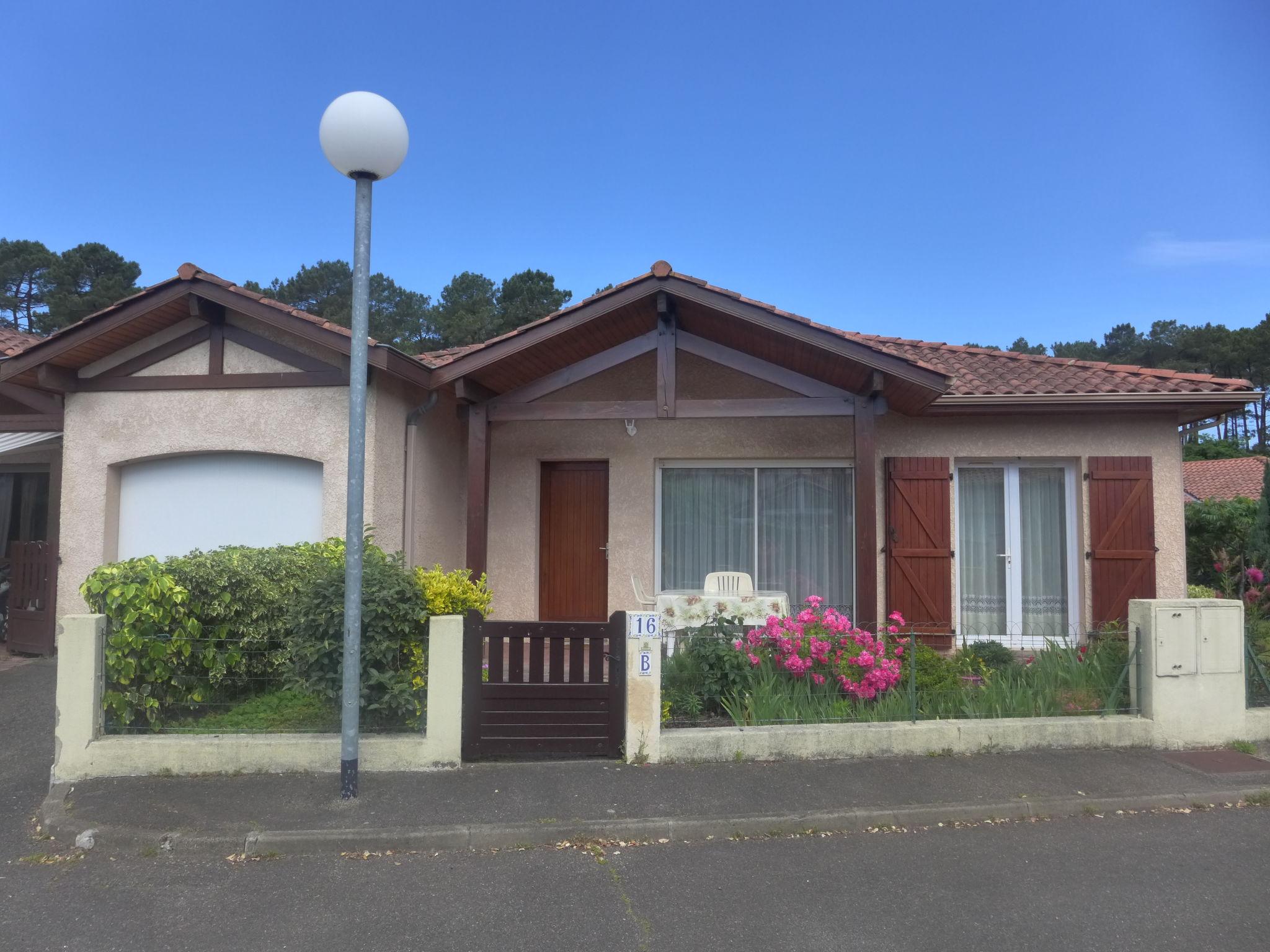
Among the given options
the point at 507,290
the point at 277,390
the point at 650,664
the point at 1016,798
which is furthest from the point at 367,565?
the point at 507,290

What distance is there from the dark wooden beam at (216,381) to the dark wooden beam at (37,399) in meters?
0.95

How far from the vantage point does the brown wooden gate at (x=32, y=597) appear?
8453 millimetres

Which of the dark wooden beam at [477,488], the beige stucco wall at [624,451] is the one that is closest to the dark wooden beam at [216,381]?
the dark wooden beam at [477,488]

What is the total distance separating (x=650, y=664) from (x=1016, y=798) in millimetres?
2258

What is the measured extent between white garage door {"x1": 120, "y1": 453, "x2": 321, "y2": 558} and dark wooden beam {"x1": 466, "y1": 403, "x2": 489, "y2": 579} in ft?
4.71

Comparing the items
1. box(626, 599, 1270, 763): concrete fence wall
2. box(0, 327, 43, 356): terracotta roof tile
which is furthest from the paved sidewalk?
box(0, 327, 43, 356): terracotta roof tile

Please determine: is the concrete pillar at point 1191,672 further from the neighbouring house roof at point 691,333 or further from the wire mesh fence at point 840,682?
the neighbouring house roof at point 691,333

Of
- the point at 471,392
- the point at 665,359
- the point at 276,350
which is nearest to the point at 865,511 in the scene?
the point at 665,359

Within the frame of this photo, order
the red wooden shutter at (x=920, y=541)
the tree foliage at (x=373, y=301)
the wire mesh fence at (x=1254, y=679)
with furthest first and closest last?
the tree foliage at (x=373, y=301) → the red wooden shutter at (x=920, y=541) → the wire mesh fence at (x=1254, y=679)

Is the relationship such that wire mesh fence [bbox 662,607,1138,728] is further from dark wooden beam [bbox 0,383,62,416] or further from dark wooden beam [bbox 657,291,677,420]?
dark wooden beam [bbox 0,383,62,416]

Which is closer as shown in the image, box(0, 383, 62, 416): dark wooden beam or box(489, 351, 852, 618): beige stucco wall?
box(0, 383, 62, 416): dark wooden beam

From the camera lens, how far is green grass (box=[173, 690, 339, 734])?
5.46 meters

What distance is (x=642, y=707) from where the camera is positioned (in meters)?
5.44

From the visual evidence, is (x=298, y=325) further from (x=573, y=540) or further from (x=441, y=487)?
(x=573, y=540)
